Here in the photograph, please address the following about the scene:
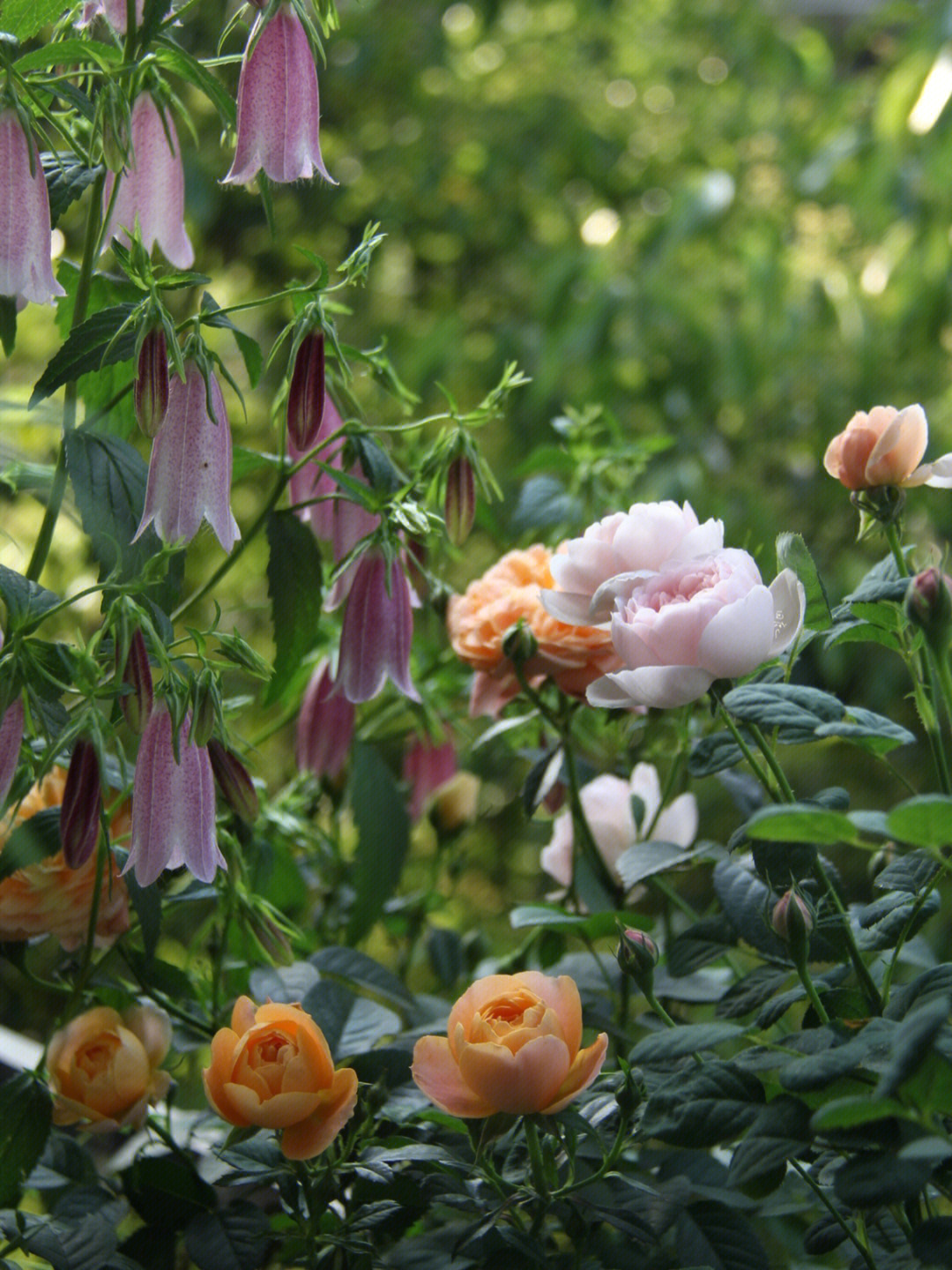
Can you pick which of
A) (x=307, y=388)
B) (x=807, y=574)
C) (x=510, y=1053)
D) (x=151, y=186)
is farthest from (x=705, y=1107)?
(x=151, y=186)

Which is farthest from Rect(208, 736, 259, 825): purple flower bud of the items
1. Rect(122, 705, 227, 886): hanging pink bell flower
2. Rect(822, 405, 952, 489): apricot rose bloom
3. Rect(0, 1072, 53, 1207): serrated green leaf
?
Rect(822, 405, 952, 489): apricot rose bloom

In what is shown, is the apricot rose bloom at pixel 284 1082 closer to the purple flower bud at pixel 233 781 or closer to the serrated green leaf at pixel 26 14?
the purple flower bud at pixel 233 781

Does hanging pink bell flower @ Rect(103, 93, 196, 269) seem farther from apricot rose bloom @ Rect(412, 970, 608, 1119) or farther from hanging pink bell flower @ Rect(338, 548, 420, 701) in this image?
apricot rose bloom @ Rect(412, 970, 608, 1119)

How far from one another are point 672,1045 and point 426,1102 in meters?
0.13

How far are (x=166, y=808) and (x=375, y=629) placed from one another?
0.12 meters

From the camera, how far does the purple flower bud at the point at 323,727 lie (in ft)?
1.92

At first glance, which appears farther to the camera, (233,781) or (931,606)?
(233,781)

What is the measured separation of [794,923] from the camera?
1.12ft

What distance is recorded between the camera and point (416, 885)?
1.34 metres

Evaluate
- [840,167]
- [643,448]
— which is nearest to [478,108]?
[840,167]

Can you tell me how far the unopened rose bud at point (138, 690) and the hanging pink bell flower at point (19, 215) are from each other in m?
0.12

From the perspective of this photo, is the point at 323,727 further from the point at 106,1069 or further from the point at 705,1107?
the point at 705,1107

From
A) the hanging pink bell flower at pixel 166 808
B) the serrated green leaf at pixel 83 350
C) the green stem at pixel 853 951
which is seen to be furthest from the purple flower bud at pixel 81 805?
the green stem at pixel 853 951

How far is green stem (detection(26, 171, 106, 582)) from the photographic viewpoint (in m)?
0.44
